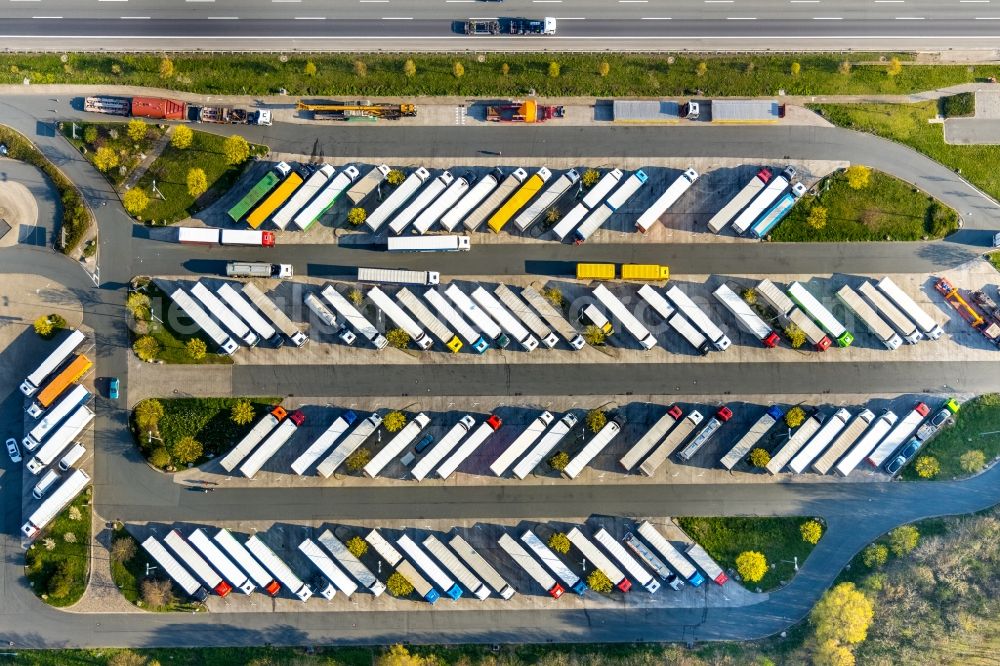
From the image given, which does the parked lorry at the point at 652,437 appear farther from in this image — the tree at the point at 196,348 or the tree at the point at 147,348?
the tree at the point at 147,348

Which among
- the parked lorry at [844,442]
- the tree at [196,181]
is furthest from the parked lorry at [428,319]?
the parked lorry at [844,442]

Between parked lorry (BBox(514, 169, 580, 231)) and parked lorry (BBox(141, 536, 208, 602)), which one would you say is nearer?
parked lorry (BBox(141, 536, 208, 602))

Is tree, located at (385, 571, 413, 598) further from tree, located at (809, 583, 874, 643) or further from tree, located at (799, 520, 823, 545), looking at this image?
tree, located at (809, 583, 874, 643)

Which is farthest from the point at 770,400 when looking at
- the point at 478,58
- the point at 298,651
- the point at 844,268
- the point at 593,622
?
the point at 298,651

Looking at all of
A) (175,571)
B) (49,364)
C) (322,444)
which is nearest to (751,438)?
(322,444)

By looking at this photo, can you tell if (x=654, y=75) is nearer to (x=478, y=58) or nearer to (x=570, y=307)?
(x=478, y=58)

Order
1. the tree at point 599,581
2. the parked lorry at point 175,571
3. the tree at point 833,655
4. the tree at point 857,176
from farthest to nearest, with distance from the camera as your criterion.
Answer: the tree at point 857,176, the parked lorry at point 175,571, the tree at point 599,581, the tree at point 833,655

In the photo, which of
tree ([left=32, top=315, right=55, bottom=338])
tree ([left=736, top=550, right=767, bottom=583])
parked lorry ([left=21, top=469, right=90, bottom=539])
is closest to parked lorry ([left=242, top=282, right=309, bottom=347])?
tree ([left=32, top=315, right=55, bottom=338])
